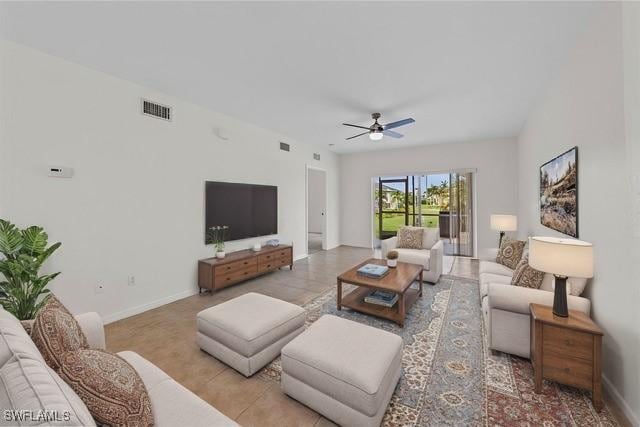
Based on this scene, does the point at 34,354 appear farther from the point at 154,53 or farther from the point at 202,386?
the point at 154,53

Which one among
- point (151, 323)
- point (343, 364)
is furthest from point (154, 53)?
point (343, 364)

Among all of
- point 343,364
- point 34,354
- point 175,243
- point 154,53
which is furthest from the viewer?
point 175,243

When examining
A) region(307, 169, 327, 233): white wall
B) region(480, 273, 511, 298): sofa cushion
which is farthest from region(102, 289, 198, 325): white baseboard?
region(307, 169, 327, 233): white wall

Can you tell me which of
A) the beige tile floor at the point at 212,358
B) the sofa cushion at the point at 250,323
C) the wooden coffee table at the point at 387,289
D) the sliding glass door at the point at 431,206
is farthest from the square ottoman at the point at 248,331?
the sliding glass door at the point at 431,206

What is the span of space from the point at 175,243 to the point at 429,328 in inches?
133

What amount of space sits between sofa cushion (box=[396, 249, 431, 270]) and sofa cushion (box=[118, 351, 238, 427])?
3.53 m

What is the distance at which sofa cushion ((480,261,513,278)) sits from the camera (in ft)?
10.5

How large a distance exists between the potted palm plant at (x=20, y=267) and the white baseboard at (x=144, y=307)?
0.79m

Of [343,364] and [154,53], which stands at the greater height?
[154,53]

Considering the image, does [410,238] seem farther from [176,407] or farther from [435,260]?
[176,407]

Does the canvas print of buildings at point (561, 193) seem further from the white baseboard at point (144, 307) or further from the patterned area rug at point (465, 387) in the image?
the white baseboard at point (144, 307)

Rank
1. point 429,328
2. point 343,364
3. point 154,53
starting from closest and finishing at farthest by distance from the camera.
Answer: point 343,364 < point 154,53 < point 429,328

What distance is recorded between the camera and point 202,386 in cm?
186

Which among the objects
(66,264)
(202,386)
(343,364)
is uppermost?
(66,264)
